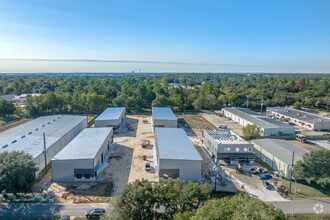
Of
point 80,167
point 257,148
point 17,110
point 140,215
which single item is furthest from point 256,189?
point 17,110

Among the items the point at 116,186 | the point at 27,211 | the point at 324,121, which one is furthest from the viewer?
the point at 324,121

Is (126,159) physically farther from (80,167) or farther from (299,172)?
(299,172)

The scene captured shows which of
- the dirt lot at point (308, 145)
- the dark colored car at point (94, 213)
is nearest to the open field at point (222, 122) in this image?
the dirt lot at point (308, 145)

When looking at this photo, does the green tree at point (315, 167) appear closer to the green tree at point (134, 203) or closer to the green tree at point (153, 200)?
the green tree at point (153, 200)

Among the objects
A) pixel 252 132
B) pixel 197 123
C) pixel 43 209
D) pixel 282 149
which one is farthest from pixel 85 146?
pixel 197 123

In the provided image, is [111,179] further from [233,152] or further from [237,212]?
[233,152]

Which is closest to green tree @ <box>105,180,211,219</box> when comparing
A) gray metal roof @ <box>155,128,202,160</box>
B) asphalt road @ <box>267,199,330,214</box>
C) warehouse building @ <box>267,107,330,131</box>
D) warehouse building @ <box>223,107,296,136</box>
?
gray metal roof @ <box>155,128,202,160</box>

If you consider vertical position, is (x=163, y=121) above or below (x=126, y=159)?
above

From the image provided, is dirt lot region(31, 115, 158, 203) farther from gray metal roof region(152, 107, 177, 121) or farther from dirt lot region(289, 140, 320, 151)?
dirt lot region(289, 140, 320, 151)
